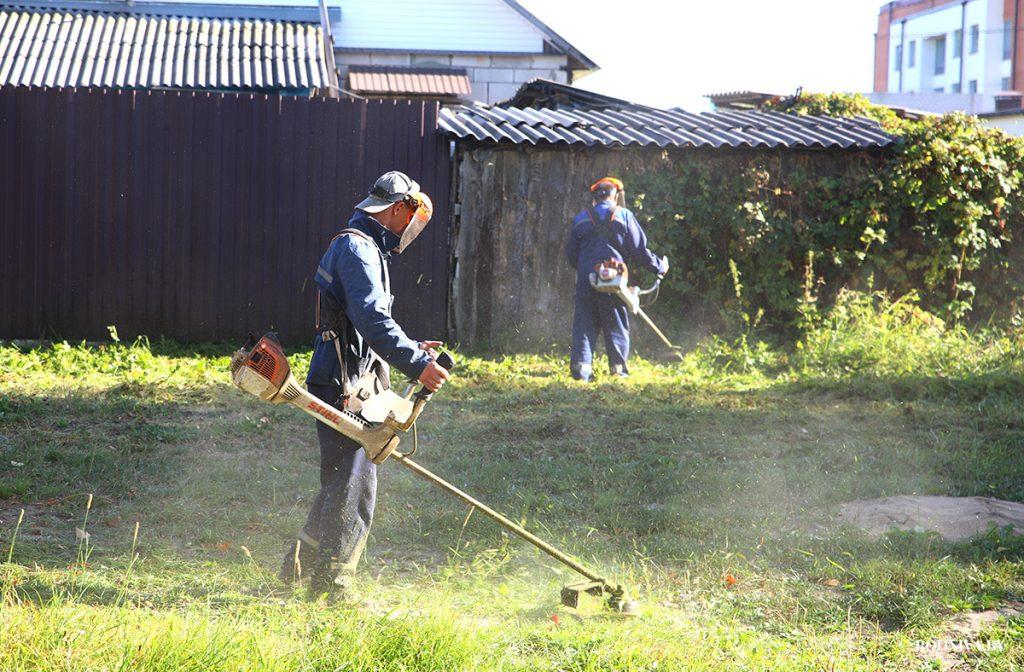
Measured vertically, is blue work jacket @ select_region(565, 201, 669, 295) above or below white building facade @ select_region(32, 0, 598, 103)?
below

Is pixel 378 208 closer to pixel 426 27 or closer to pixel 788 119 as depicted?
pixel 788 119

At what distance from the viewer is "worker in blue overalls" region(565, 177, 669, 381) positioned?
388 inches

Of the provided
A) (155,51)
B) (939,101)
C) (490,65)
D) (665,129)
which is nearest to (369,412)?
(665,129)

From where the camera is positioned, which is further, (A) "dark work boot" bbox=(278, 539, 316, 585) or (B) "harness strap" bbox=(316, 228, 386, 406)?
(A) "dark work boot" bbox=(278, 539, 316, 585)

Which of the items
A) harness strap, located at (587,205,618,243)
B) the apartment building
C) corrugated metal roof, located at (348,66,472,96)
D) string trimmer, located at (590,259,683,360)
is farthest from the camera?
the apartment building

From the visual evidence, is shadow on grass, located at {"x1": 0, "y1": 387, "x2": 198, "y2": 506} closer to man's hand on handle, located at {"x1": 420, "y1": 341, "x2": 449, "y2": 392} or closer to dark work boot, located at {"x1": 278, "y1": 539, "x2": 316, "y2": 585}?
dark work boot, located at {"x1": 278, "y1": 539, "x2": 316, "y2": 585}

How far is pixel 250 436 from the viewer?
297 inches

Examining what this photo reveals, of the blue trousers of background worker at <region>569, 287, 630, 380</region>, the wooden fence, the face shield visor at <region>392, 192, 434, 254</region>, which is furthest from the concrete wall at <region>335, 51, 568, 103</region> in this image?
the face shield visor at <region>392, 192, 434, 254</region>

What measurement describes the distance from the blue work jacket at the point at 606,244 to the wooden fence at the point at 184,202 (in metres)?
1.48

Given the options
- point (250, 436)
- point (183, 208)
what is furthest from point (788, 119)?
point (250, 436)

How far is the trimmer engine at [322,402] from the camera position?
4066 mm

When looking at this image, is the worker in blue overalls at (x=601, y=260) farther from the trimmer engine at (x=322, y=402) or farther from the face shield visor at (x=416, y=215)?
the trimmer engine at (x=322, y=402)

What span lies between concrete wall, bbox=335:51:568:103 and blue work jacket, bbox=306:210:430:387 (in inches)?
664

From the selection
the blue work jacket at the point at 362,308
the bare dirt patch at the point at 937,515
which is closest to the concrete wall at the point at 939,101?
the bare dirt patch at the point at 937,515
